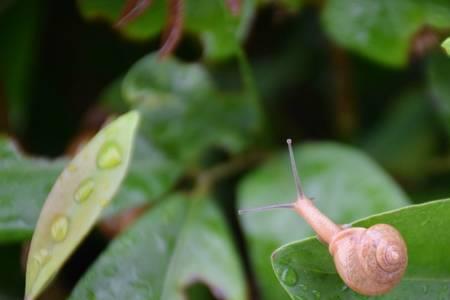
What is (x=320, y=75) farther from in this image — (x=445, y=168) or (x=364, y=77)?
(x=445, y=168)

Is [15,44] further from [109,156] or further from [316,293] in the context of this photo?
Result: [316,293]

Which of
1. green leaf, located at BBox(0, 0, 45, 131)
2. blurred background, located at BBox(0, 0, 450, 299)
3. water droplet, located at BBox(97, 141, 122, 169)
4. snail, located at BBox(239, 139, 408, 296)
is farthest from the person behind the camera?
green leaf, located at BBox(0, 0, 45, 131)

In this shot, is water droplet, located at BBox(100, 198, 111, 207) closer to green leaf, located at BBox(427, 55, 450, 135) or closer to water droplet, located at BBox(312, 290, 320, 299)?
water droplet, located at BBox(312, 290, 320, 299)

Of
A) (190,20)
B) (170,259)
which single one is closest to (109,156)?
(170,259)

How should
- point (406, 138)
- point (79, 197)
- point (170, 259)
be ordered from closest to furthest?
point (79, 197), point (170, 259), point (406, 138)

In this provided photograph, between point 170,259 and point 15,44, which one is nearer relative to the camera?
point 170,259

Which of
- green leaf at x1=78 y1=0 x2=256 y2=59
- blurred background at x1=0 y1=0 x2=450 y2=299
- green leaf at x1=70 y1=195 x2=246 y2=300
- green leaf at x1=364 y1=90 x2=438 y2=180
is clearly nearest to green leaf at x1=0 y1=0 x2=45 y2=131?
blurred background at x1=0 y1=0 x2=450 y2=299

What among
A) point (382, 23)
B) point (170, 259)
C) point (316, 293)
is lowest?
point (170, 259)
